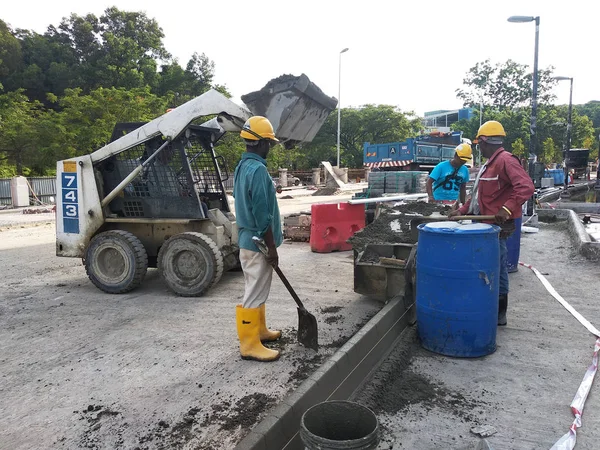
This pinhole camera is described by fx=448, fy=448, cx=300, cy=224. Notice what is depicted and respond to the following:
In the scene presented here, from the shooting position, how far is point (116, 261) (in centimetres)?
606

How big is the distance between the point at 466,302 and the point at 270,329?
195 centimetres

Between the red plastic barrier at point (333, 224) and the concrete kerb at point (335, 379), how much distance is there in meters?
4.15

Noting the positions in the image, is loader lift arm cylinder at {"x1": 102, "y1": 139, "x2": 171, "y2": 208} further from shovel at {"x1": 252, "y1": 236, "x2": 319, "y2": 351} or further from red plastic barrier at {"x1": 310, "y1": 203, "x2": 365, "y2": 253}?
red plastic barrier at {"x1": 310, "y1": 203, "x2": 365, "y2": 253}

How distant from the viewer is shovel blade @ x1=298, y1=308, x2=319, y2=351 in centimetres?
397

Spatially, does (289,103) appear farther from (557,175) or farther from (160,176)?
(557,175)

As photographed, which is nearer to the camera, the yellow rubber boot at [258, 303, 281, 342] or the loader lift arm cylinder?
the yellow rubber boot at [258, 303, 281, 342]

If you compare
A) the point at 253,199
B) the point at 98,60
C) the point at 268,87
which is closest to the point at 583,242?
the point at 268,87

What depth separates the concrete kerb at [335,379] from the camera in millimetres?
2338

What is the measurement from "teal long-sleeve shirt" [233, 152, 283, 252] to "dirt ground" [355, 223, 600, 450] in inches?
58.3

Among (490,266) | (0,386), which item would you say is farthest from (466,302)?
(0,386)

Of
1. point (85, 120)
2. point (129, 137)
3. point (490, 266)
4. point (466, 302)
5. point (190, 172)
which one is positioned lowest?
point (466, 302)

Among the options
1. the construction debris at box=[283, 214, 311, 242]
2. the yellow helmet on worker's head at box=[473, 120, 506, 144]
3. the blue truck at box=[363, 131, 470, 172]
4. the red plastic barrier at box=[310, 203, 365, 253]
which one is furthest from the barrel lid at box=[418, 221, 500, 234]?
the blue truck at box=[363, 131, 470, 172]

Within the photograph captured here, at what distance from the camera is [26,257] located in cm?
884

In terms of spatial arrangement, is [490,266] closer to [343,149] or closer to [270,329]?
[270,329]
